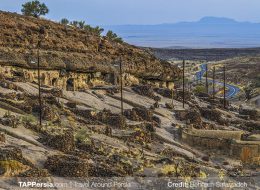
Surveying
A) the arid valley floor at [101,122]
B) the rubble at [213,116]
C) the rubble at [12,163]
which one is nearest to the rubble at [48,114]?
the arid valley floor at [101,122]

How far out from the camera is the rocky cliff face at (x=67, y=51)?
48938mm

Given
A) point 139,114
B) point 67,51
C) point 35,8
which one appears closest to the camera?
point 139,114

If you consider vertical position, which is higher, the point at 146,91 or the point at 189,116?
the point at 146,91

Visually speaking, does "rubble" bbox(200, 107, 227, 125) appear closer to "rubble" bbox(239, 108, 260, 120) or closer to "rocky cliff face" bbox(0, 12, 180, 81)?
Result: "rubble" bbox(239, 108, 260, 120)

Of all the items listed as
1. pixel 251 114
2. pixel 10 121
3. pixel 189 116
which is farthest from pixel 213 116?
pixel 10 121

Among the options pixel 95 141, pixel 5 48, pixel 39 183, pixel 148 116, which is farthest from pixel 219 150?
pixel 5 48

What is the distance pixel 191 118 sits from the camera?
44125 millimetres

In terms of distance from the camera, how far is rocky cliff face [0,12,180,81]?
161 feet

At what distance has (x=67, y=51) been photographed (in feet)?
175

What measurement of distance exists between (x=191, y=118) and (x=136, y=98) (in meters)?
7.46

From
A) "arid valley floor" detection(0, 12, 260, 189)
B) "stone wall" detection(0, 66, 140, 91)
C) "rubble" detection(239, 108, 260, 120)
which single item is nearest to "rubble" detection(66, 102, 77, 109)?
"arid valley floor" detection(0, 12, 260, 189)

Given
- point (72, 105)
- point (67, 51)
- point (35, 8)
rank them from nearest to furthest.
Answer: point (72, 105) < point (67, 51) < point (35, 8)

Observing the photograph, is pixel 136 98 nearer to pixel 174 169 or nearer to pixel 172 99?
pixel 172 99

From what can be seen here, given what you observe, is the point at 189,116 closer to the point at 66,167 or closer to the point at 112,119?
Result: the point at 112,119
